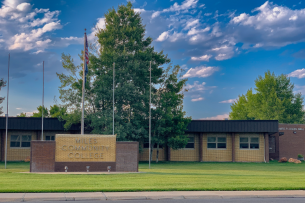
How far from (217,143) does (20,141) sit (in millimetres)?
24451

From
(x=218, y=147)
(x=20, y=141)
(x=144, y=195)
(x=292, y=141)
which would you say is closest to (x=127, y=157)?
(x=144, y=195)

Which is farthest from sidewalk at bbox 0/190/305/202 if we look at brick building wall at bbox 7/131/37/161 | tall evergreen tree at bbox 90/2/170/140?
brick building wall at bbox 7/131/37/161

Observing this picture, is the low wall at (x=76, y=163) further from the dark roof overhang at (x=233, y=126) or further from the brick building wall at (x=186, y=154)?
the brick building wall at (x=186, y=154)

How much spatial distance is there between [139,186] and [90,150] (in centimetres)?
1019

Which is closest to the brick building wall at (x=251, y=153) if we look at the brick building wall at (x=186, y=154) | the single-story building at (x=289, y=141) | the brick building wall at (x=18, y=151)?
the brick building wall at (x=186, y=154)

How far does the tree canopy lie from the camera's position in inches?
1412

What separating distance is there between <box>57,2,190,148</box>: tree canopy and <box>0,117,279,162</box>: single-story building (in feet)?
9.38

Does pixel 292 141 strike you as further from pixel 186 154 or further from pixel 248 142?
pixel 186 154

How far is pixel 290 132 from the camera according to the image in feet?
151

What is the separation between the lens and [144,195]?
1273 cm

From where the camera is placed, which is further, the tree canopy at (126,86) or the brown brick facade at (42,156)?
the tree canopy at (126,86)

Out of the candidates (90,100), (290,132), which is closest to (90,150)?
(90,100)

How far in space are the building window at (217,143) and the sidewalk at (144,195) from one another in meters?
27.5

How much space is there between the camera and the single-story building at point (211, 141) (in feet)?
128
